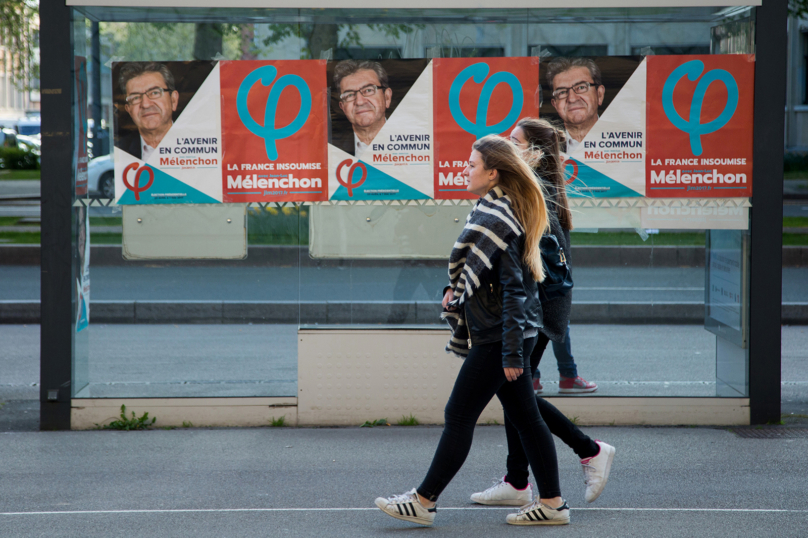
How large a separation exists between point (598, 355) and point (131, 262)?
3433 millimetres

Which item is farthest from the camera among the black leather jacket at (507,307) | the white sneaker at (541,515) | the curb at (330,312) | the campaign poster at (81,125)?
the curb at (330,312)

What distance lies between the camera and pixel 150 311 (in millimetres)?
6480

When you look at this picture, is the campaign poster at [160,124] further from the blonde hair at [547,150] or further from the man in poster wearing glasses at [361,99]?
the blonde hair at [547,150]

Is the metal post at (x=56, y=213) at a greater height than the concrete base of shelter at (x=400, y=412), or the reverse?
the metal post at (x=56, y=213)

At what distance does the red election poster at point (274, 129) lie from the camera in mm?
5703

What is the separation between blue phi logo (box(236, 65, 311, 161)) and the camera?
5.70 meters

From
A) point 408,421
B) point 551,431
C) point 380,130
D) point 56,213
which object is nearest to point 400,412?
point 408,421

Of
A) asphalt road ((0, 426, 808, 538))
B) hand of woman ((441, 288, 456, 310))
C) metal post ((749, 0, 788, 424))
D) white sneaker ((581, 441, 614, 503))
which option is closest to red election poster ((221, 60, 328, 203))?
asphalt road ((0, 426, 808, 538))

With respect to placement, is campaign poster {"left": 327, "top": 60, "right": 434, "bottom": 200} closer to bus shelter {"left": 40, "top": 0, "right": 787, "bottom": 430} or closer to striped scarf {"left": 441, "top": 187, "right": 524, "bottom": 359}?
bus shelter {"left": 40, "top": 0, "right": 787, "bottom": 430}

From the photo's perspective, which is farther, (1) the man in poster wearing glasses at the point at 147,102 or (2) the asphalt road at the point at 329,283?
(2) the asphalt road at the point at 329,283

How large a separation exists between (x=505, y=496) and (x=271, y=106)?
120 inches

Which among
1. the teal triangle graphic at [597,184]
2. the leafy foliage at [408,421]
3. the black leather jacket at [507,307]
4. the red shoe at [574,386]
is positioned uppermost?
the teal triangle graphic at [597,184]

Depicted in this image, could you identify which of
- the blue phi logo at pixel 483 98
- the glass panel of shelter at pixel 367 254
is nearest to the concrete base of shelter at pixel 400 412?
the glass panel of shelter at pixel 367 254

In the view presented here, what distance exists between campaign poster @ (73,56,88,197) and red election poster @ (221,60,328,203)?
0.92 m
